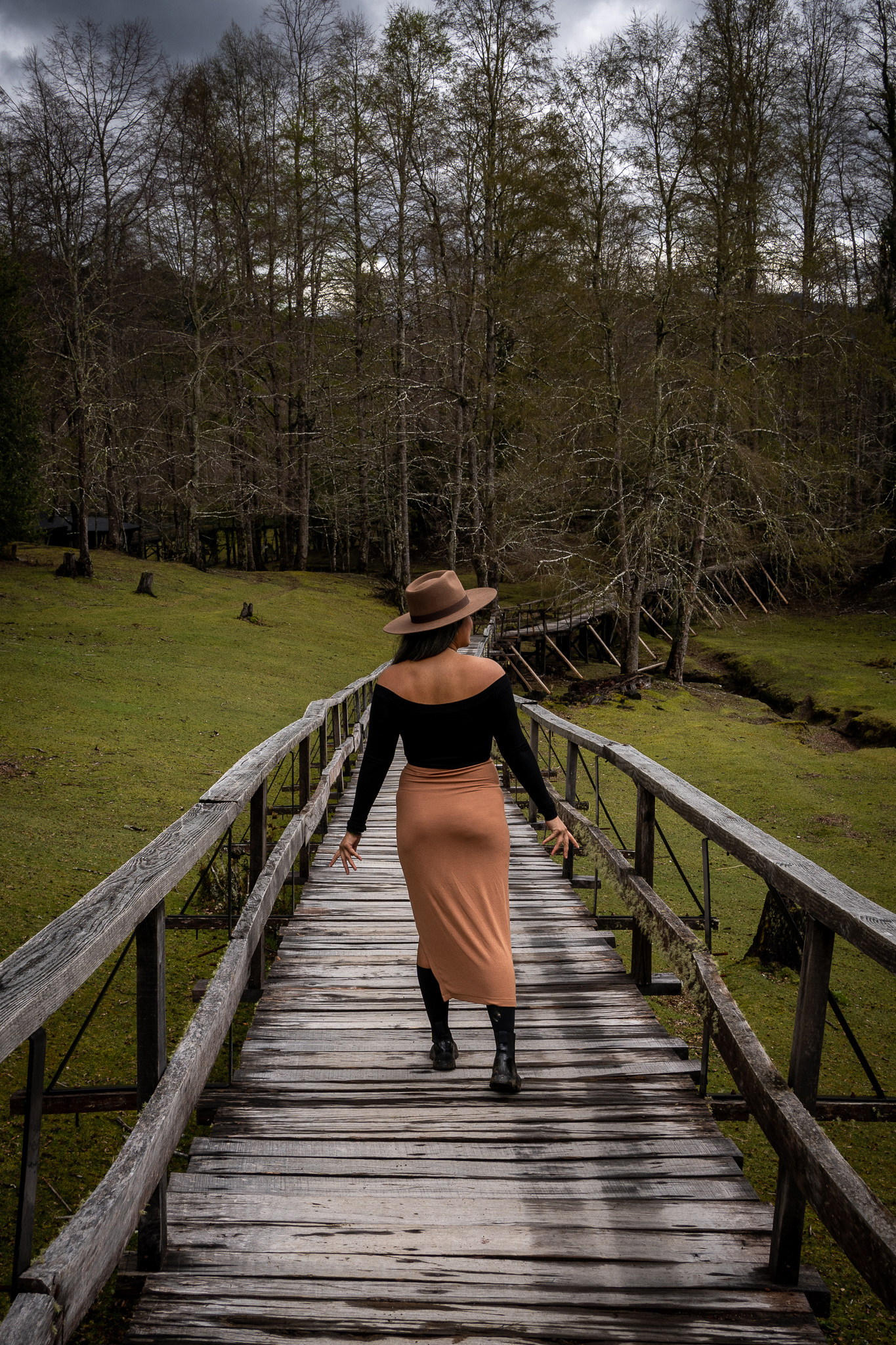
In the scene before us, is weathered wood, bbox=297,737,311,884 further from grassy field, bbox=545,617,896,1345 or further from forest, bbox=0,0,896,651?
forest, bbox=0,0,896,651

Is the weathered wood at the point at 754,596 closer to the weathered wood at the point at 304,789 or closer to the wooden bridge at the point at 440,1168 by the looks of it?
the weathered wood at the point at 304,789

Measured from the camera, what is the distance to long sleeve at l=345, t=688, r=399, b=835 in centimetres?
320

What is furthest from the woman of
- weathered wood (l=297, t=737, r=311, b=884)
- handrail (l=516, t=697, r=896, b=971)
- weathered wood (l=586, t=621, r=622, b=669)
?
weathered wood (l=586, t=621, r=622, b=669)

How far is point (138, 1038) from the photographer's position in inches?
85.2

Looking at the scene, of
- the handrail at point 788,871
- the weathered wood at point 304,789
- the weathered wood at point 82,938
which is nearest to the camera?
the weathered wood at point 82,938

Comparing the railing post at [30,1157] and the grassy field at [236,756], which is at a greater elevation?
the railing post at [30,1157]

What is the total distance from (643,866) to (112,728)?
911cm

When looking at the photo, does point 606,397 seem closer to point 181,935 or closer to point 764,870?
point 181,935

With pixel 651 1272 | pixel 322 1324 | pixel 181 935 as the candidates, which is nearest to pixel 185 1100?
pixel 322 1324

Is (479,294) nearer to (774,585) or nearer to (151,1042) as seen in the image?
(774,585)

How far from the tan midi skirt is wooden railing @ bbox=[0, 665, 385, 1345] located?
68cm

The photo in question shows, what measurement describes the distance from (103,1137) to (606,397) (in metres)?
18.2

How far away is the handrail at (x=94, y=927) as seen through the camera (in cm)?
148

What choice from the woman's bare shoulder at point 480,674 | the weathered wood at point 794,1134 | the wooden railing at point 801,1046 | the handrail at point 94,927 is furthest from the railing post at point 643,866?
the handrail at point 94,927
